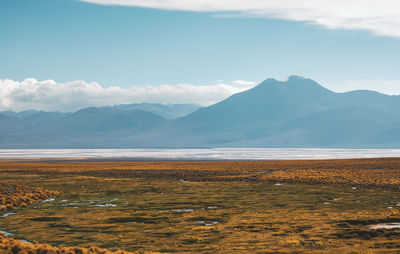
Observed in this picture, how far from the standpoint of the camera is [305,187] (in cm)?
4950

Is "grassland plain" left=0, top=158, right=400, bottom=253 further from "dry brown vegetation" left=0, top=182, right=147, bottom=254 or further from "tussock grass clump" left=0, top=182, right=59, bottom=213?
"dry brown vegetation" left=0, top=182, right=147, bottom=254

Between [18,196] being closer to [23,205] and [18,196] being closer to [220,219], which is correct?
[23,205]

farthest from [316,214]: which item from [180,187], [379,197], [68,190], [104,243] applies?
[68,190]

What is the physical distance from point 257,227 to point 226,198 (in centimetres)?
1409

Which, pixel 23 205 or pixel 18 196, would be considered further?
pixel 18 196

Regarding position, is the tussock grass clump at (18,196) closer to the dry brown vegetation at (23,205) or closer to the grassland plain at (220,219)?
the dry brown vegetation at (23,205)

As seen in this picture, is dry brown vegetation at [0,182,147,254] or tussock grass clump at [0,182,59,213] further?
tussock grass clump at [0,182,59,213]

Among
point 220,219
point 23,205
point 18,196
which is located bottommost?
point 23,205

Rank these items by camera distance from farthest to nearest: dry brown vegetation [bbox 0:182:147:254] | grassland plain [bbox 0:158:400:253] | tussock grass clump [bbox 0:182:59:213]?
1. tussock grass clump [bbox 0:182:59:213]
2. grassland plain [bbox 0:158:400:253]
3. dry brown vegetation [bbox 0:182:147:254]

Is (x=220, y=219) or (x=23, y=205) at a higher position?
(x=220, y=219)

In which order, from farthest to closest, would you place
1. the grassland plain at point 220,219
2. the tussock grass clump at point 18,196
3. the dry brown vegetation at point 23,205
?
the tussock grass clump at point 18,196 < the grassland plain at point 220,219 < the dry brown vegetation at point 23,205

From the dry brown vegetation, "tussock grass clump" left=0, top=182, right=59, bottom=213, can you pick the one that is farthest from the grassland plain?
the dry brown vegetation

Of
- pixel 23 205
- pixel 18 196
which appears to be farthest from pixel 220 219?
pixel 18 196

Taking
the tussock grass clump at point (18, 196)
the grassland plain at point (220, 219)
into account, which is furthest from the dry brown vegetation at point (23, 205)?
the grassland plain at point (220, 219)
